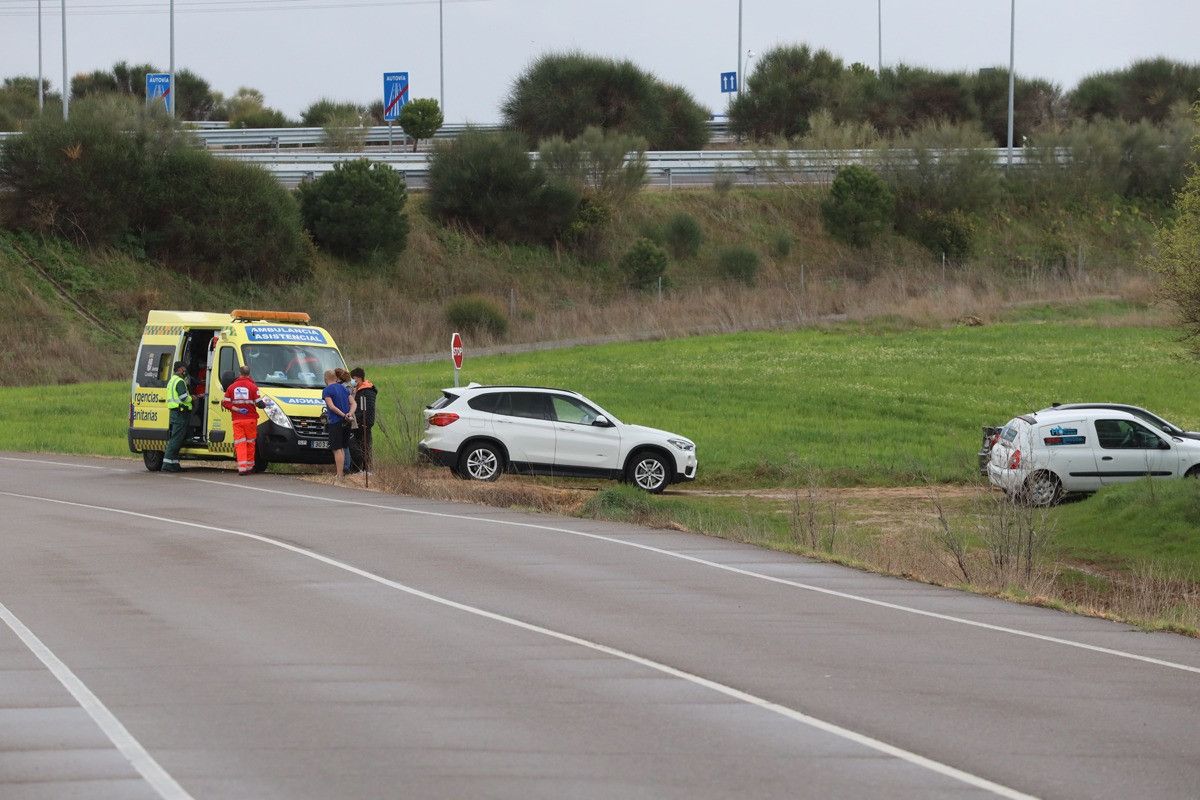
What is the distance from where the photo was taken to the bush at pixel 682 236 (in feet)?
206

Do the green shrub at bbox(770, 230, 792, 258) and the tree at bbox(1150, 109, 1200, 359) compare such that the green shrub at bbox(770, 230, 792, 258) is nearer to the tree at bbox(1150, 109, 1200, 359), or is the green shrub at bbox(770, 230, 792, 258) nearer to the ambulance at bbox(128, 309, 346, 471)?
the ambulance at bbox(128, 309, 346, 471)

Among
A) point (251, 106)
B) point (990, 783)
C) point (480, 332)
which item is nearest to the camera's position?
point (990, 783)

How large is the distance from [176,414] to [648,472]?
7525 millimetres

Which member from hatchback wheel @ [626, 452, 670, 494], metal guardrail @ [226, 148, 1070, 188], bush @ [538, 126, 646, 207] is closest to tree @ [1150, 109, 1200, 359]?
hatchback wheel @ [626, 452, 670, 494]

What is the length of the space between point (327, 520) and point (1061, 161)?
60.8 meters

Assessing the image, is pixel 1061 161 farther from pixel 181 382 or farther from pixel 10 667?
pixel 10 667

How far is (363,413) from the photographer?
24.8 m

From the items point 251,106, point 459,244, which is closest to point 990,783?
point 459,244

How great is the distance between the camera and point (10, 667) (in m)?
10.2

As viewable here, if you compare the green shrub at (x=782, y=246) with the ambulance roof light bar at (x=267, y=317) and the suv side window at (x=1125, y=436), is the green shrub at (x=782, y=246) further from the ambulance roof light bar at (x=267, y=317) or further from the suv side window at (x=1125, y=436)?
the suv side window at (x=1125, y=436)

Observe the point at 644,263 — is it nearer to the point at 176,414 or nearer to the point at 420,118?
the point at 420,118

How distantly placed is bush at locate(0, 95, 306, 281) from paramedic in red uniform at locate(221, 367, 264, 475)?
30.4m

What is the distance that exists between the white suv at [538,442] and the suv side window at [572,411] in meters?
0.02

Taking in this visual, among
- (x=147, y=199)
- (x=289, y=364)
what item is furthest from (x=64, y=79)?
(x=289, y=364)
